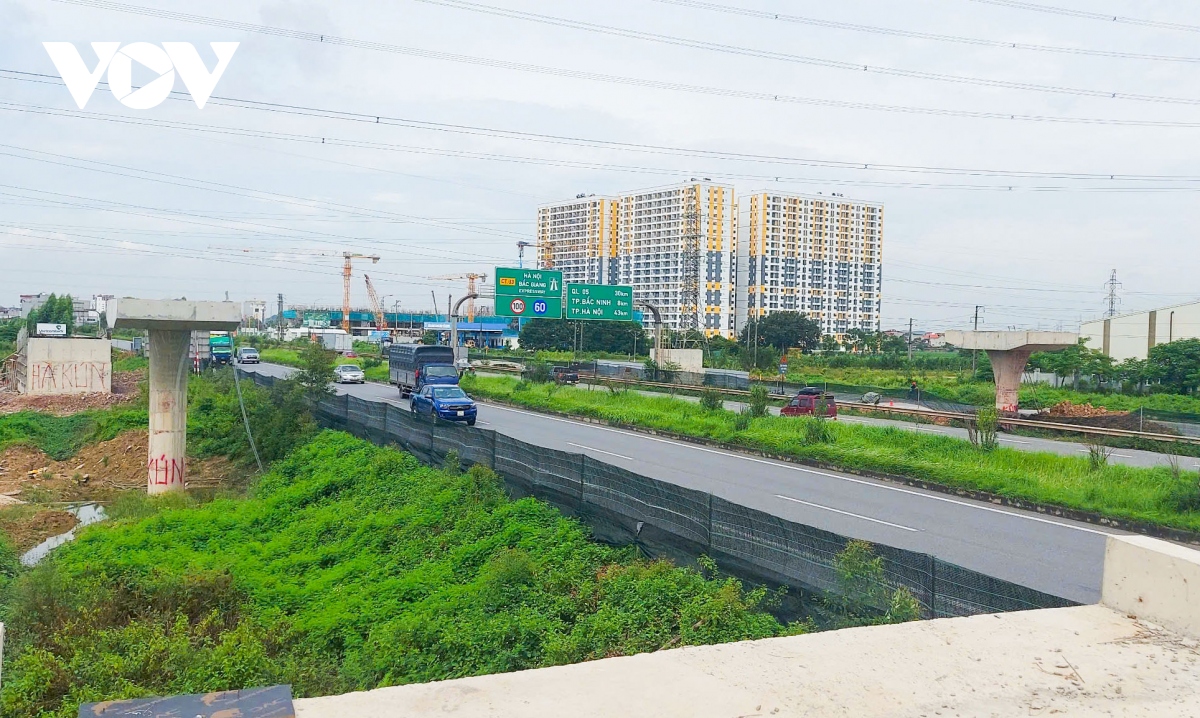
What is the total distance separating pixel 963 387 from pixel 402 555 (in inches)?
1642

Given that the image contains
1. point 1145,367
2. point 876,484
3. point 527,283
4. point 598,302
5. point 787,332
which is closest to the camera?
point 876,484

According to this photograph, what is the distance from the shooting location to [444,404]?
3138cm

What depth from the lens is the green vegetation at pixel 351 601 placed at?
34.2 feet

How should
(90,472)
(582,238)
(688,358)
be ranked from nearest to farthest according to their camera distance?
(90,472)
(688,358)
(582,238)

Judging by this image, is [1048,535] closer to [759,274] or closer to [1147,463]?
[1147,463]

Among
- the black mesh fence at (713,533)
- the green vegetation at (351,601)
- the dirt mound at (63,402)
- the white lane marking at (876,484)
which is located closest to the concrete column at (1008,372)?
the white lane marking at (876,484)

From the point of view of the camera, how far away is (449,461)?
20188 mm

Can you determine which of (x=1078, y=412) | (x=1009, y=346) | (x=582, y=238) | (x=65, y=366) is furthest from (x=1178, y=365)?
(x=582, y=238)

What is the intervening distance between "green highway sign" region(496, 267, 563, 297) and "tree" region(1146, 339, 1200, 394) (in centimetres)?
3403

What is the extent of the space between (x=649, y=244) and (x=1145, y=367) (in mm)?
56933

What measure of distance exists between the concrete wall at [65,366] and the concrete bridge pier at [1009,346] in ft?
153

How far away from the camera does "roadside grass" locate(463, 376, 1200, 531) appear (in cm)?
1772

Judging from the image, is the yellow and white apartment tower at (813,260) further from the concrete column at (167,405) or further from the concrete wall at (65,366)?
the concrete column at (167,405)

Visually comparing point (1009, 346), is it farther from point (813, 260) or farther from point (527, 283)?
point (813, 260)
